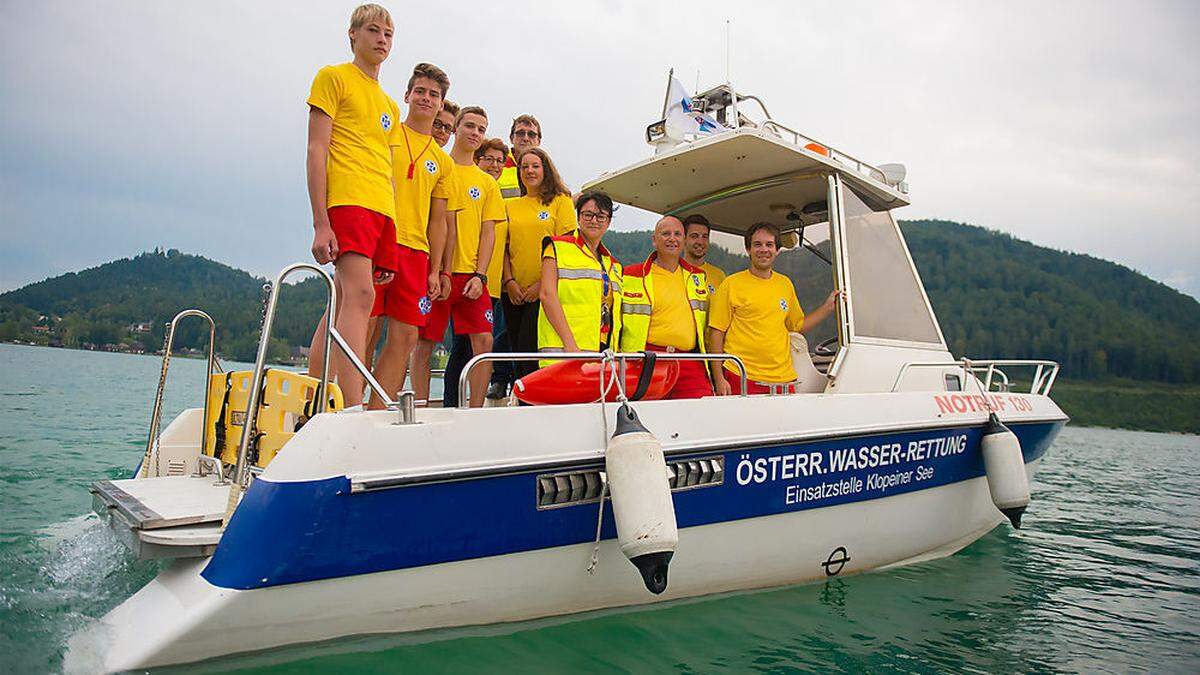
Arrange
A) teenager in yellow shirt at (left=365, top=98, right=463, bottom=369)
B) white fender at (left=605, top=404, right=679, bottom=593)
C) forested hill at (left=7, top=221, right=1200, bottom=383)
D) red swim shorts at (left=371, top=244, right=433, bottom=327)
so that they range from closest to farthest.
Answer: white fender at (left=605, top=404, right=679, bottom=593), red swim shorts at (left=371, top=244, right=433, bottom=327), teenager in yellow shirt at (left=365, top=98, right=463, bottom=369), forested hill at (left=7, top=221, right=1200, bottom=383)

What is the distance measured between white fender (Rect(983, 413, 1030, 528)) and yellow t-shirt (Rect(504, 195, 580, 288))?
9.97ft

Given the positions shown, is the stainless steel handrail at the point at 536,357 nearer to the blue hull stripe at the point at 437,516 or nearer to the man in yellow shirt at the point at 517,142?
the blue hull stripe at the point at 437,516

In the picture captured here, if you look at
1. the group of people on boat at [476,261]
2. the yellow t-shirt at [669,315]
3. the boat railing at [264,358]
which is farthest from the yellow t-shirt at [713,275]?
the boat railing at [264,358]

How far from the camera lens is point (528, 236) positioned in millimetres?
4699

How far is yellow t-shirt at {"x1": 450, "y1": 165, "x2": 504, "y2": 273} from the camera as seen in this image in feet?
14.1

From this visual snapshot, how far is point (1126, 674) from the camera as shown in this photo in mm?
3467

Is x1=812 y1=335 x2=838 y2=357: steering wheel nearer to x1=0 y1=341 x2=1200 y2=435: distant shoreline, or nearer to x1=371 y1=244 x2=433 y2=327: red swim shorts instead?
x1=371 y1=244 x2=433 y2=327: red swim shorts

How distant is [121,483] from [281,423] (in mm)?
796

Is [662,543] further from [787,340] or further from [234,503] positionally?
[787,340]

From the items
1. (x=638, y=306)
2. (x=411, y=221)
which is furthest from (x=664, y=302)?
(x=411, y=221)

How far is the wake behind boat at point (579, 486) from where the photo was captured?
8.32 feet

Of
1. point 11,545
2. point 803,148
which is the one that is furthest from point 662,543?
point 11,545

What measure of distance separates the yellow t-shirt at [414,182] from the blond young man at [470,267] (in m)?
0.33

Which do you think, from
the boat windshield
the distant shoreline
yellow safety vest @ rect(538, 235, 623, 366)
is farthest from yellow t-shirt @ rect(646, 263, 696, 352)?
the distant shoreline
